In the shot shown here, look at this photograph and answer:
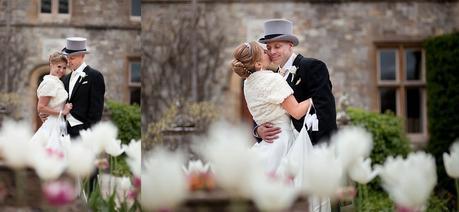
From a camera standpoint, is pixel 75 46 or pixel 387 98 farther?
pixel 387 98

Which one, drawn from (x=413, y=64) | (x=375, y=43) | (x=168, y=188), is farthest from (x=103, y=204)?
(x=413, y=64)

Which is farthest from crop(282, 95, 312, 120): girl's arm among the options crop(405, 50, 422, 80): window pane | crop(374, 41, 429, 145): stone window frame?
crop(405, 50, 422, 80): window pane

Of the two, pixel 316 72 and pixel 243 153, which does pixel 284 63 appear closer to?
pixel 316 72

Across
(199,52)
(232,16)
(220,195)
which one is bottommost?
(220,195)

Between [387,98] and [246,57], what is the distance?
7.46ft

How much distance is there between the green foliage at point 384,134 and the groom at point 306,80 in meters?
1.59

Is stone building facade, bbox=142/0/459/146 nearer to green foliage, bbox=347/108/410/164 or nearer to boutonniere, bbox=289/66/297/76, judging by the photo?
green foliage, bbox=347/108/410/164

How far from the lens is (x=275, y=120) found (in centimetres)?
123

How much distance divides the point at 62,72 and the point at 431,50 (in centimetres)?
227

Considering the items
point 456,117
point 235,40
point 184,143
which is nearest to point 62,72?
point 184,143

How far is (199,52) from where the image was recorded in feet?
7.02

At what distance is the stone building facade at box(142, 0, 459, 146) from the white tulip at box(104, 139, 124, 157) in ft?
4.08

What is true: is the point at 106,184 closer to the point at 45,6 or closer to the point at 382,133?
the point at 45,6

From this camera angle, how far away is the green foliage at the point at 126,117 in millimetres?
1178
